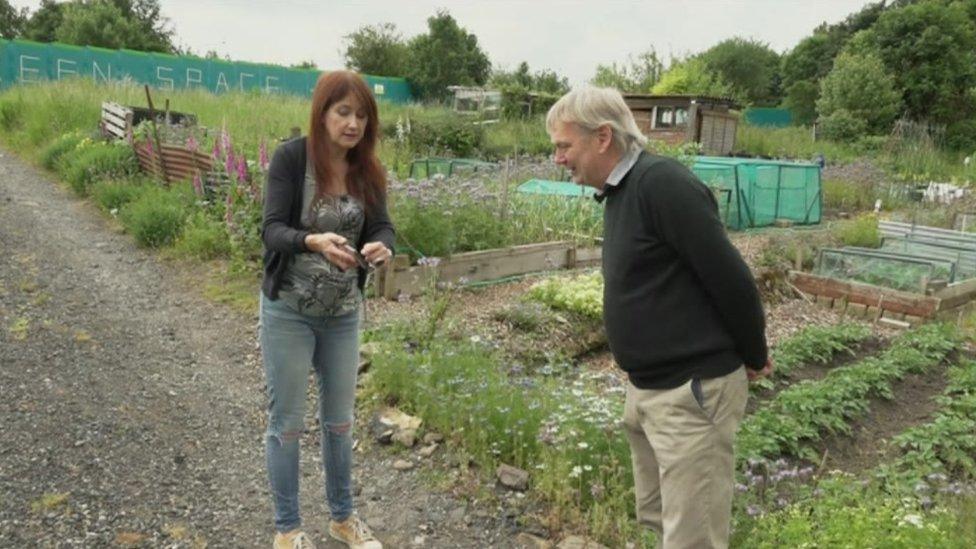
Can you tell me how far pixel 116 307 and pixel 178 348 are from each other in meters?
1.25

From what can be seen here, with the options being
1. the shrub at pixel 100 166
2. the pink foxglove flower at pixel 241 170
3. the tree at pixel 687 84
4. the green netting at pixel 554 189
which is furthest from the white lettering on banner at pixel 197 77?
the pink foxglove flower at pixel 241 170

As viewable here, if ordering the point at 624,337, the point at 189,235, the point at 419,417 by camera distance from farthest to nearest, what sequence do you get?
1. the point at 189,235
2. the point at 419,417
3. the point at 624,337

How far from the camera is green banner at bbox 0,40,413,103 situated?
84.4 ft

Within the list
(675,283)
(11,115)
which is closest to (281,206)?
(675,283)

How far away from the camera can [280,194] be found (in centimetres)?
272

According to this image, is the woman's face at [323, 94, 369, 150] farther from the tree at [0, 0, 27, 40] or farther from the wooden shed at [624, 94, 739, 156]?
the tree at [0, 0, 27, 40]

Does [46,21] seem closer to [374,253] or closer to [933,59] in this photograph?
[933,59]

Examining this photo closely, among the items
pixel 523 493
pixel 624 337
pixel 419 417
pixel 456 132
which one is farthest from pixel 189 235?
pixel 456 132

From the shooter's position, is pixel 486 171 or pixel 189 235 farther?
pixel 486 171

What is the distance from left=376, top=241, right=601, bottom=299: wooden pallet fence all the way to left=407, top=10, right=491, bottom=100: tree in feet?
104

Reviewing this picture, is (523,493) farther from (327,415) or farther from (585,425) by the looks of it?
(327,415)

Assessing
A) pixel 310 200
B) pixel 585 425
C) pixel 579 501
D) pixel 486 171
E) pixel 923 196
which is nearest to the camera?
pixel 310 200

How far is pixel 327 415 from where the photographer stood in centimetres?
307

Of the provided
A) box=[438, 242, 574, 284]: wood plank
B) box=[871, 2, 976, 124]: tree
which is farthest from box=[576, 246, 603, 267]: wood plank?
box=[871, 2, 976, 124]: tree
